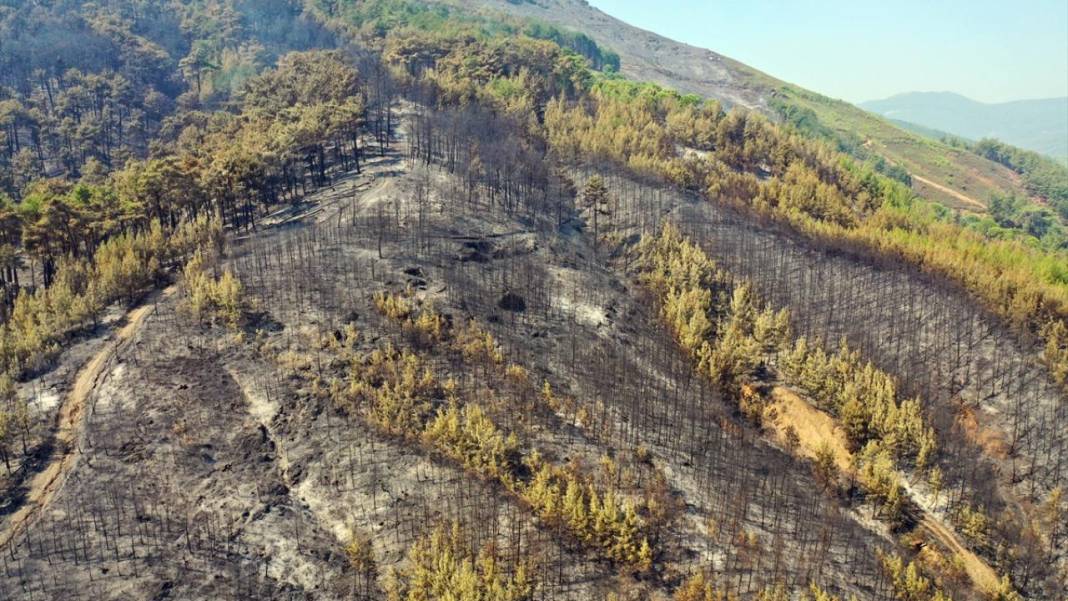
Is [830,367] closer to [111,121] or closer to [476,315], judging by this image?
[476,315]

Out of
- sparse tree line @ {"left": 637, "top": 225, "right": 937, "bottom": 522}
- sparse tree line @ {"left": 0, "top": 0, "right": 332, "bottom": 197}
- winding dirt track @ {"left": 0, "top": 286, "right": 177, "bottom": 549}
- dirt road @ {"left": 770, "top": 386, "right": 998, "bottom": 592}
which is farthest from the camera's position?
sparse tree line @ {"left": 0, "top": 0, "right": 332, "bottom": 197}

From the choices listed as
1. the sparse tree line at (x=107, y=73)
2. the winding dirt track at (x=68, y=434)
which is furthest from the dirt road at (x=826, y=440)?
the sparse tree line at (x=107, y=73)

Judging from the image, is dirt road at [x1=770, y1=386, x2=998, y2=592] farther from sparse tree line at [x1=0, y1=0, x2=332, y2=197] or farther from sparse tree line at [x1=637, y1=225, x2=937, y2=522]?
sparse tree line at [x1=0, y1=0, x2=332, y2=197]

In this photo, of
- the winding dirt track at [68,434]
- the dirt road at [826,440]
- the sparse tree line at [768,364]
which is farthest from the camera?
the sparse tree line at [768,364]

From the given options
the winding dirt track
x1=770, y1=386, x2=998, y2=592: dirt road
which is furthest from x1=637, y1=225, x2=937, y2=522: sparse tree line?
the winding dirt track

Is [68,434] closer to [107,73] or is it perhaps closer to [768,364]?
[768,364]

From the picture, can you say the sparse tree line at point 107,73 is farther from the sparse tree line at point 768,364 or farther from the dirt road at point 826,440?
the dirt road at point 826,440

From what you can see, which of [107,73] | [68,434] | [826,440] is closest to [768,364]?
[826,440]

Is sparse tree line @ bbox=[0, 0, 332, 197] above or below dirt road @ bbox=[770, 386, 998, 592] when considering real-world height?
above

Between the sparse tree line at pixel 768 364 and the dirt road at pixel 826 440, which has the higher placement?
the sparse tree line at pixel 768 364

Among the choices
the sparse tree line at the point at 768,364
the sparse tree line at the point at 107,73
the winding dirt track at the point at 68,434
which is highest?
the sparse tree line at the point at 107,73
